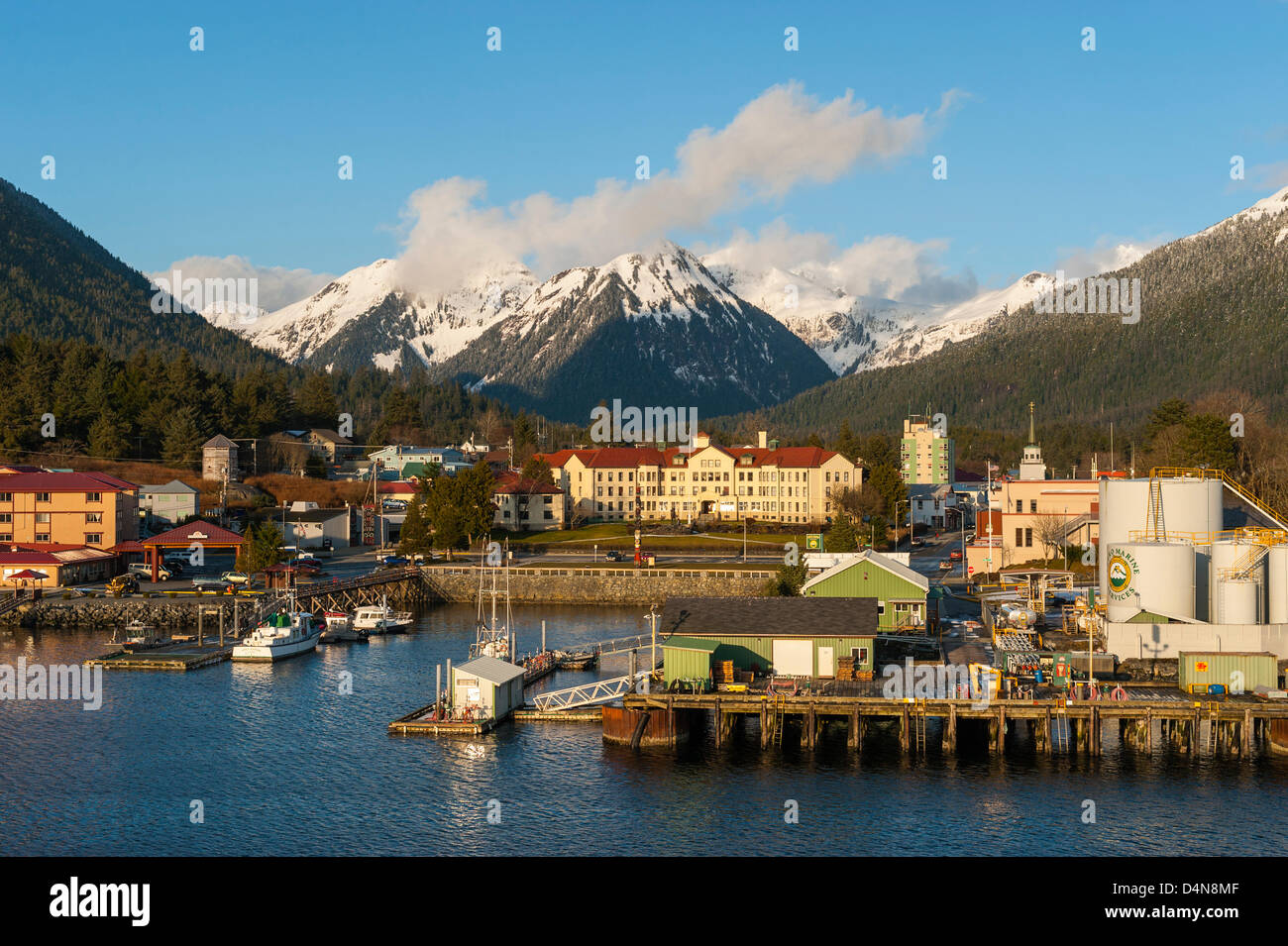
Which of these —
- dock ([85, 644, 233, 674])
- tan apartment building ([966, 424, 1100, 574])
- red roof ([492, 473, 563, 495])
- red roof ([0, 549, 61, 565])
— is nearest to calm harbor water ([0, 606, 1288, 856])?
dock ([85, 644, 233, 674])

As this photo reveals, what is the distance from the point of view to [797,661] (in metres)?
50.9

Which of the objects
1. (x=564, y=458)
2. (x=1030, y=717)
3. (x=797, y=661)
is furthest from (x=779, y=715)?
(x=564, y=458)

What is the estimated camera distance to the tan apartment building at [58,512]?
95188 millimetres

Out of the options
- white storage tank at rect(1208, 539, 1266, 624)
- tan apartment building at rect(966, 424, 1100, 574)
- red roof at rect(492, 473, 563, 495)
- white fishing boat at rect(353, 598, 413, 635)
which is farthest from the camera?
red roof at rect(492, 473, 563, 495)

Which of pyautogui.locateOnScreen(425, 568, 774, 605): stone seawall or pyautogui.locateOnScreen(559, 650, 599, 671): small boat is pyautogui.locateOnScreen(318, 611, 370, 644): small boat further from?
pyautogui.locateOnScreen(425, 568, 774, 605): stone seawall

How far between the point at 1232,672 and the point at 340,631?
1951 inches

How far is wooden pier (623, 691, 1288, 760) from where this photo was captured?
43.9 m

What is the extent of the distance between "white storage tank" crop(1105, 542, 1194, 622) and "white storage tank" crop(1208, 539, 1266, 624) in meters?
0.99

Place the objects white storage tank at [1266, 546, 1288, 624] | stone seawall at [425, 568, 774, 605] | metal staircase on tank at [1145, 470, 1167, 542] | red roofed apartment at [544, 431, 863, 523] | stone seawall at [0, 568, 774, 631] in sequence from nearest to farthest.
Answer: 1. white storage tank at [1266, 546, 1288, 624]
2. metal staircase on tank at [1145, 470, 1167, 542]
3. stone seawall at [0, 568, 774, 631]
4. stone seawall at [425, 568, 774, 605]
5. red roofed apartment at [544, 431, 863, 523]

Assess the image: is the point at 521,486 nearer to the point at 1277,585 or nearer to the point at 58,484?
the point at 58,484

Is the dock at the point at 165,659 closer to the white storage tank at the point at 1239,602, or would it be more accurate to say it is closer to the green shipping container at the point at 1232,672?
the green shipping container at the point at 1232,672

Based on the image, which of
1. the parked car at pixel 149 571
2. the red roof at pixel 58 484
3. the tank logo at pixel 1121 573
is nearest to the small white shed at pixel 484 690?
the tank logo at pixel 1121 573

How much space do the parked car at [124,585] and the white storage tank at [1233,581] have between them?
6659 centimetres
